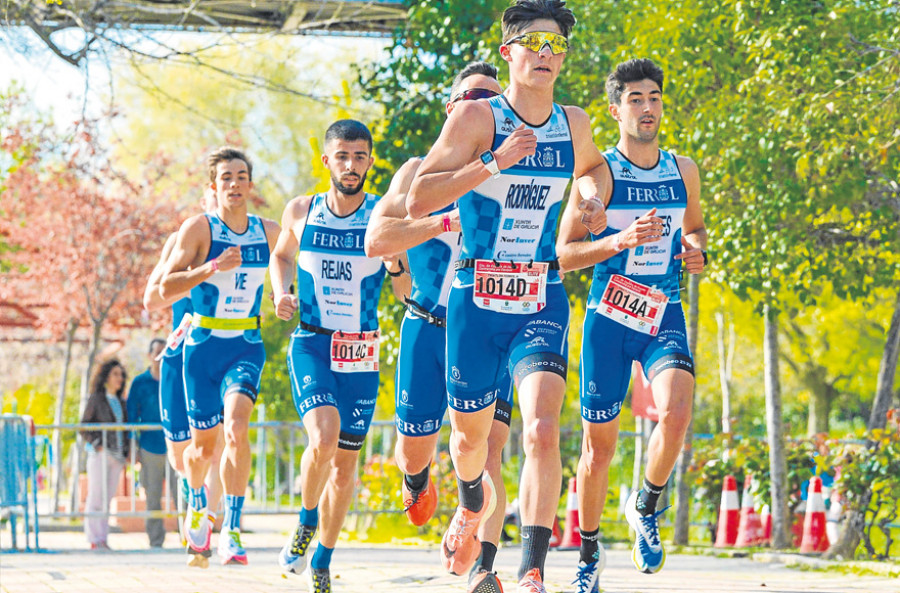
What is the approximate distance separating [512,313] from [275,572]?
5.06m

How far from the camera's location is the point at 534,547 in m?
5.99

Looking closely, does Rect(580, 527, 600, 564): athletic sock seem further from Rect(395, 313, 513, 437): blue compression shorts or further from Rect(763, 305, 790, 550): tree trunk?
Rect(763, 305, 790, 550): tree trunk

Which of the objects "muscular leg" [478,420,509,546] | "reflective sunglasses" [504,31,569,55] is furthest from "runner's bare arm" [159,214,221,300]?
"reflective sunglasses" [504,31,569,55]

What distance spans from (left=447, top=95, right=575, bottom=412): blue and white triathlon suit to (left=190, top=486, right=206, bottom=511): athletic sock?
3825 millimetres

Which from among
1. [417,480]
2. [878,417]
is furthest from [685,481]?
[417,480]

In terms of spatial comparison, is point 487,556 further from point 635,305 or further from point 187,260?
point 187,260

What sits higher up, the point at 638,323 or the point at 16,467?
the point at 638,323

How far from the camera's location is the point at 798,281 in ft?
40.1

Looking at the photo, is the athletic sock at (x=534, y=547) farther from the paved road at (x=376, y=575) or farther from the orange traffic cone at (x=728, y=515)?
the orange traffic cone at (x=728, y=515)

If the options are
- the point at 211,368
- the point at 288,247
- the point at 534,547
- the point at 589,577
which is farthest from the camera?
the point at 211,368

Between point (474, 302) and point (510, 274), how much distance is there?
204mm

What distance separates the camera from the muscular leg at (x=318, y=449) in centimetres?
772

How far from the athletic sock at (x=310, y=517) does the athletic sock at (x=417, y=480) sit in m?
0.56

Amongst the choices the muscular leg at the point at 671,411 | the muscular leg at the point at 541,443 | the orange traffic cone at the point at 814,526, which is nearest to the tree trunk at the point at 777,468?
the orange traffic cone at the point at 814,526
